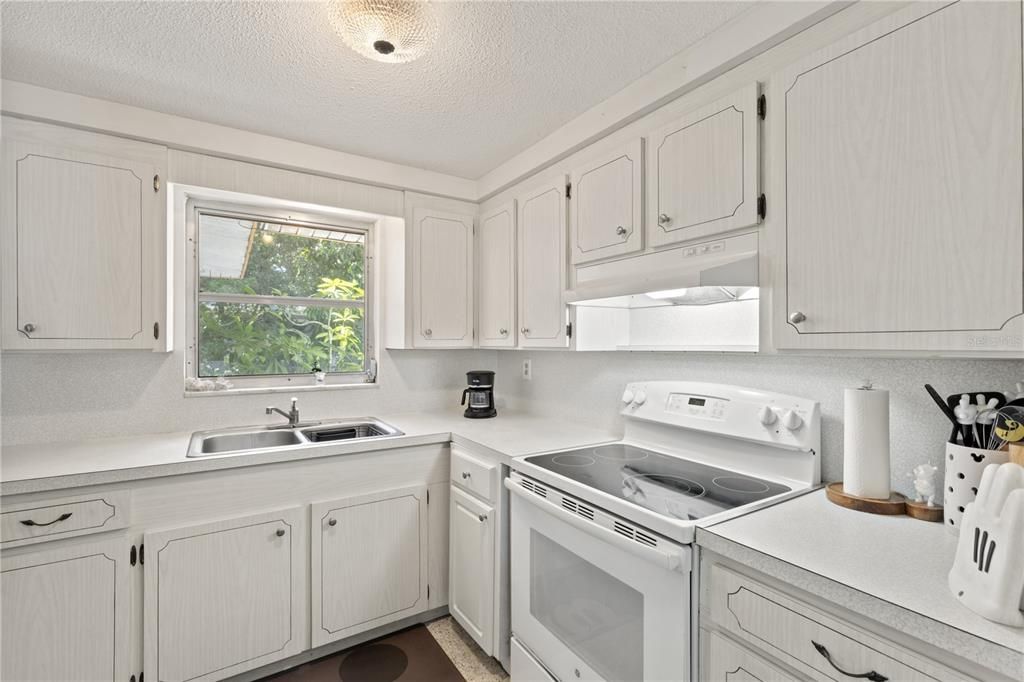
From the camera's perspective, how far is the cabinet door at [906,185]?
0.91 m

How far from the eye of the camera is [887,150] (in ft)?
3.47

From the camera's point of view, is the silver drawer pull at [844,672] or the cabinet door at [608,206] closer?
the silver drawer pull at [844,672]

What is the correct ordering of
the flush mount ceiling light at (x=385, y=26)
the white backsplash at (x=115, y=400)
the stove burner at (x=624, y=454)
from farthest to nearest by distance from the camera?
the white backsplash at (x=115, y=400), the stove burner at (x=624, y=454), the flush mount ceiling light at (x=385, y=26)

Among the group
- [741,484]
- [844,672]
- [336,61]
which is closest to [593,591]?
[741,484]

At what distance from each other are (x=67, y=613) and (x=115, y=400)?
898mm

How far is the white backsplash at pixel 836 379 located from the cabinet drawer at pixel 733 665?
0.69 meters

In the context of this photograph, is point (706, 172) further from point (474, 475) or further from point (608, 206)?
point (474, 475)

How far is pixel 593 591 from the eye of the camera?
→ 57.1 inches

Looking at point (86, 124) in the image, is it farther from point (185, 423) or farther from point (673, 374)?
point (673, 374)

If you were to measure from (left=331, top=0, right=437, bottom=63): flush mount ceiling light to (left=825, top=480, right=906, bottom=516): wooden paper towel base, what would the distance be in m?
1.80

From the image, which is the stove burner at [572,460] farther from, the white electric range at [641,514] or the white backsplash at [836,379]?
the white backsplash at [836,379]

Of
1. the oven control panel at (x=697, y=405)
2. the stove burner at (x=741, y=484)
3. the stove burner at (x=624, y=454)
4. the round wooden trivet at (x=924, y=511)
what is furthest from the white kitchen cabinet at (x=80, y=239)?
the round wooden trivet at (x=924, y=511)

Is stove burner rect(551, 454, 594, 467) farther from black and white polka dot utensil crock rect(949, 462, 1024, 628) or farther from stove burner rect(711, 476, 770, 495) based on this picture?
black and white polka dot utensil crock rect(949, 462, 1024, 628)

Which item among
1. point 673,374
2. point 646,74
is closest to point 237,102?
point 646,74
